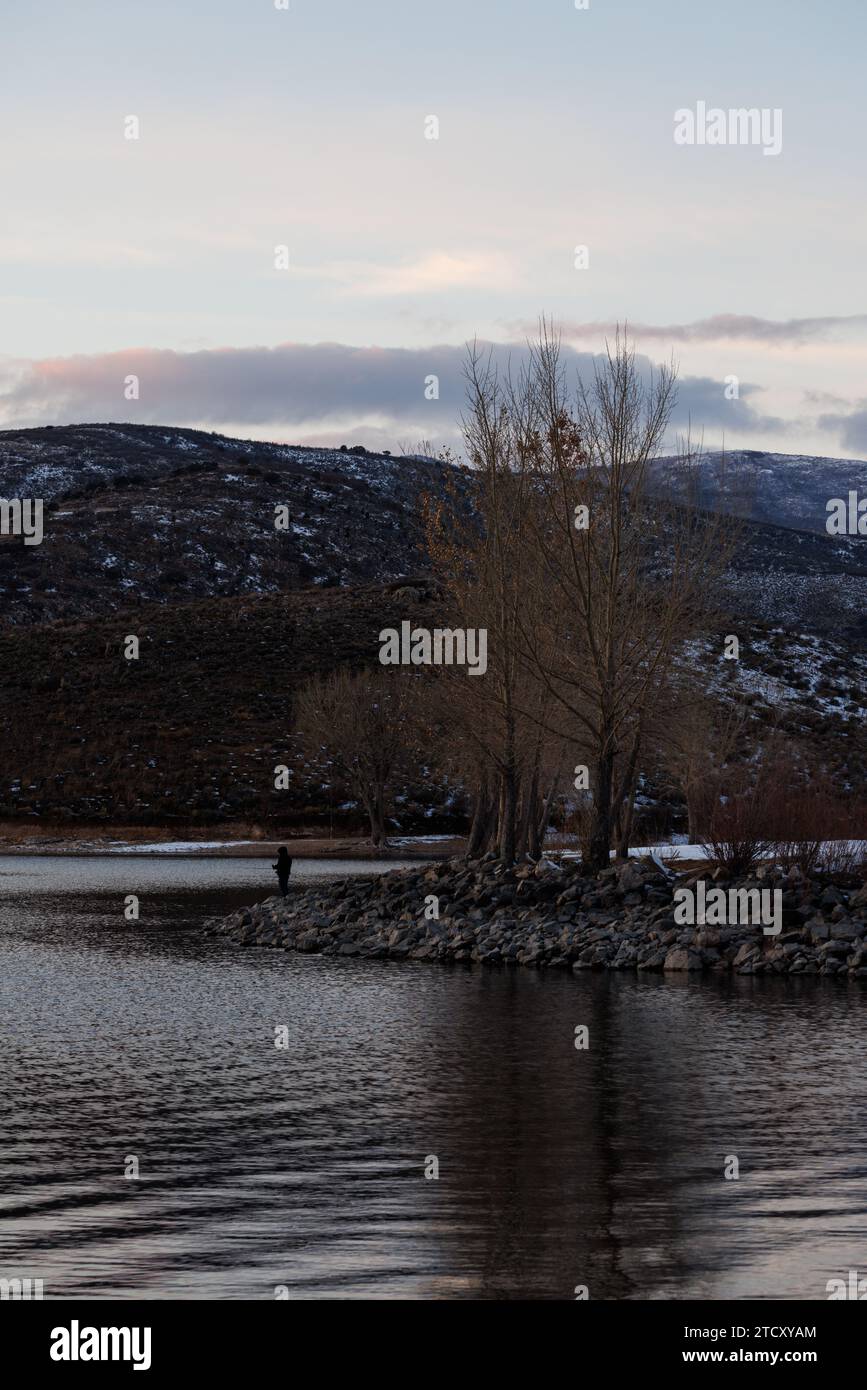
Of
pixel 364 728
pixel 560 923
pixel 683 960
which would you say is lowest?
pixel 683 960

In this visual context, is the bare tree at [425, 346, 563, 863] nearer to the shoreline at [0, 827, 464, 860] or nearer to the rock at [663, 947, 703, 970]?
the rock at [663, 947, 703, 970]

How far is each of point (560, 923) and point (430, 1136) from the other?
51.7 ft

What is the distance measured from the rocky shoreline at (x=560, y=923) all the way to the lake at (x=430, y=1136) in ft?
5.43

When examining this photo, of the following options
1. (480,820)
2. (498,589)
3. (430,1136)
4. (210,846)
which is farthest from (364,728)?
(430,1136)

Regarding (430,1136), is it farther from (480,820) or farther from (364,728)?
(364,728)

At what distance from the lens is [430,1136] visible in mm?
12133

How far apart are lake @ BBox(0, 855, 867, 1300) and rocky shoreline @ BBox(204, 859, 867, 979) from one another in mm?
1655

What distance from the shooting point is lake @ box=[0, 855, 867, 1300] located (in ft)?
28.1

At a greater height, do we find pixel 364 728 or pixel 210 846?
pixel 364 728

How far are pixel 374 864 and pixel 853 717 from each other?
47.7m

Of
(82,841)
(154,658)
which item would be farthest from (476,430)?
(154,658)

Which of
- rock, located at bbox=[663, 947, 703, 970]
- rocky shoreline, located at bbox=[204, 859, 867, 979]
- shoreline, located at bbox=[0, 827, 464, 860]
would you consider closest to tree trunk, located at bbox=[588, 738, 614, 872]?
rocky shoreline, located at bbox=[204, 859, 867, 979]

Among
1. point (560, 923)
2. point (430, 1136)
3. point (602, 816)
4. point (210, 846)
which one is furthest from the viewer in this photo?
point (210, 846)
